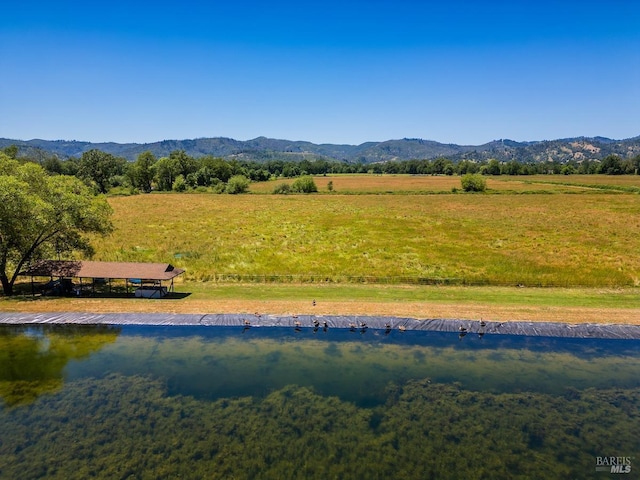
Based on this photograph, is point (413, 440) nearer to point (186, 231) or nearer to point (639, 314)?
A: point (639, 314)

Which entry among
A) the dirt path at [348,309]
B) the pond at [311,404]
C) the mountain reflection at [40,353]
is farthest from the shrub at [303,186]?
the mountain reflection at [40,353]

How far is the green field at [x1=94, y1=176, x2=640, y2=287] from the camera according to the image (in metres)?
44.3

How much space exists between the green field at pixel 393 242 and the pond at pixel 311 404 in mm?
13792

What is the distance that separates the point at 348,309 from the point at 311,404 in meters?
12.4

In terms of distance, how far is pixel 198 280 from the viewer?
141ft

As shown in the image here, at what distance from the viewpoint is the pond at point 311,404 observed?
17.6 meters

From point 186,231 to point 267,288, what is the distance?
32995 millimetres

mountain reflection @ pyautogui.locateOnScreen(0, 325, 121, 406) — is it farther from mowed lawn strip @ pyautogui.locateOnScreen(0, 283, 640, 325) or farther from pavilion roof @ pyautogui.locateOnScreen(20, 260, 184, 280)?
pavilion roof @ pyautogui.locateOnScreen(20, 260, 184, 280)

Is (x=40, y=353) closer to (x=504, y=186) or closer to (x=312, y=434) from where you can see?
(x=312, y=434)

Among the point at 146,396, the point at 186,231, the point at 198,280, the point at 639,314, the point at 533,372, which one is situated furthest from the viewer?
the point at 186,231

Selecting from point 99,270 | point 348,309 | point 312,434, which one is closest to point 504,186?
point 348,309

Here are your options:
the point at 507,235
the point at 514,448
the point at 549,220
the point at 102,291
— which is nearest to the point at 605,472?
the point at 514,448

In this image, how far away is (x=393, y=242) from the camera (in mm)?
59844

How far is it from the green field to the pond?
1379 centimetres
